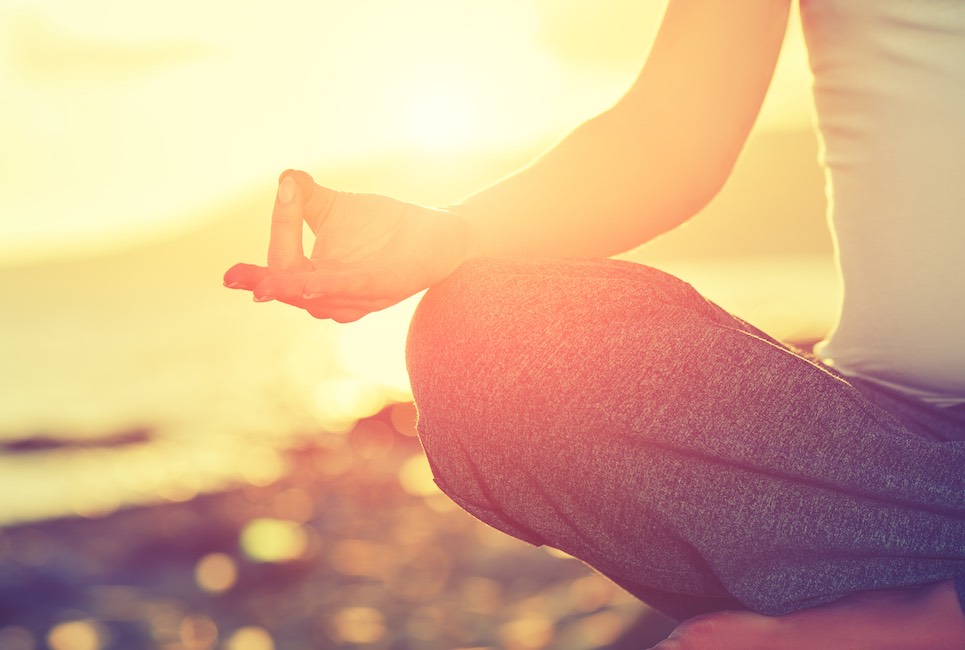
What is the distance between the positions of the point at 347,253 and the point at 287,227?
0.30 ft

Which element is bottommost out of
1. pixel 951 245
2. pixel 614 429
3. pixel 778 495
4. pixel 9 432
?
pixel 778 495

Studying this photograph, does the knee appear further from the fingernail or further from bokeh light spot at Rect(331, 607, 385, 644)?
bokeh light spot at Rect(331, 607, 385, 644)

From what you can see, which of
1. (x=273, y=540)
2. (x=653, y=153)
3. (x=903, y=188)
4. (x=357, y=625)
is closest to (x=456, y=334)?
(x=653, y=153)

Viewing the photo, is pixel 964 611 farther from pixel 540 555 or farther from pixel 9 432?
pixel 9 432

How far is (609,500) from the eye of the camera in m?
1.23

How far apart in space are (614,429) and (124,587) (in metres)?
7.76

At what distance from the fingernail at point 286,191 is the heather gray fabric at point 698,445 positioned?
0.91 feet

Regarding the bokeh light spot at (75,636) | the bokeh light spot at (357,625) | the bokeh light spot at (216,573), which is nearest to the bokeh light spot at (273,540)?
the bokeh light spot at (216,573)

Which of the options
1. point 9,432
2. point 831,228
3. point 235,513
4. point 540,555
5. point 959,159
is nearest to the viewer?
point 959,159

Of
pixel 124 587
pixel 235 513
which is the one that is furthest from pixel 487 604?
pixel 235 513

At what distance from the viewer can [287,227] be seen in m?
1.24

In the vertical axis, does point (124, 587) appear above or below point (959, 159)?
above

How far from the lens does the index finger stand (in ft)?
4.01

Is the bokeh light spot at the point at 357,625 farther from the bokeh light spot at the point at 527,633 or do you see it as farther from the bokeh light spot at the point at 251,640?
the bokeh light spot at the point at 527,633
